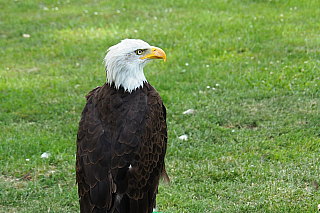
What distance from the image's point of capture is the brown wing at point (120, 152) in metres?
3.98

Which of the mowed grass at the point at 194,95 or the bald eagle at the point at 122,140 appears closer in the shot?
the bald eagle at the point at 122,140

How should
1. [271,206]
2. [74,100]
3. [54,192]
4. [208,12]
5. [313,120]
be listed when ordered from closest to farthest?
[271,206] < [54,192] < [313,120] < [74,100] < [208,12]

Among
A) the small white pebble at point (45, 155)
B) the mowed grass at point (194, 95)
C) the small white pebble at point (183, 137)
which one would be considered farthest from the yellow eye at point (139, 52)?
the small white pebble at point (45, 155)

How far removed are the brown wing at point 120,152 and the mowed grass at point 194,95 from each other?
1086 millimetres

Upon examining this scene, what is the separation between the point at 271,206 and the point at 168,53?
523 centimetres

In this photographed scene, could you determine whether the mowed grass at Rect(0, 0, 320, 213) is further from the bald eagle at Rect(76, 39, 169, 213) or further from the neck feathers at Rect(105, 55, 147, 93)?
the neck feathers at Rect(105, 55, 147, 93)

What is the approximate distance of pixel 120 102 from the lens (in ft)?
14.1

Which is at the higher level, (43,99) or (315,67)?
(315,67)

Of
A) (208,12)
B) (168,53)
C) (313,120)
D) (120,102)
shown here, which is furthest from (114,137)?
(208,12)

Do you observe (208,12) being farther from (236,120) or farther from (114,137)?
(114,137)

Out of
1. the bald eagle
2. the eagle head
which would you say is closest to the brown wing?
the bald eagle

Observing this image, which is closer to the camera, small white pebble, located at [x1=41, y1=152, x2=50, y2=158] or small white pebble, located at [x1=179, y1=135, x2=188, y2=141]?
small white pebble, located at [x1=41, y1=152, x2=50, y2=158]

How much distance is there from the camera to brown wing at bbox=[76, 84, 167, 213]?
398cm

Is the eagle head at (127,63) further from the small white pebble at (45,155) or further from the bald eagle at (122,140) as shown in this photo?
the small white pebble at (45,155)
